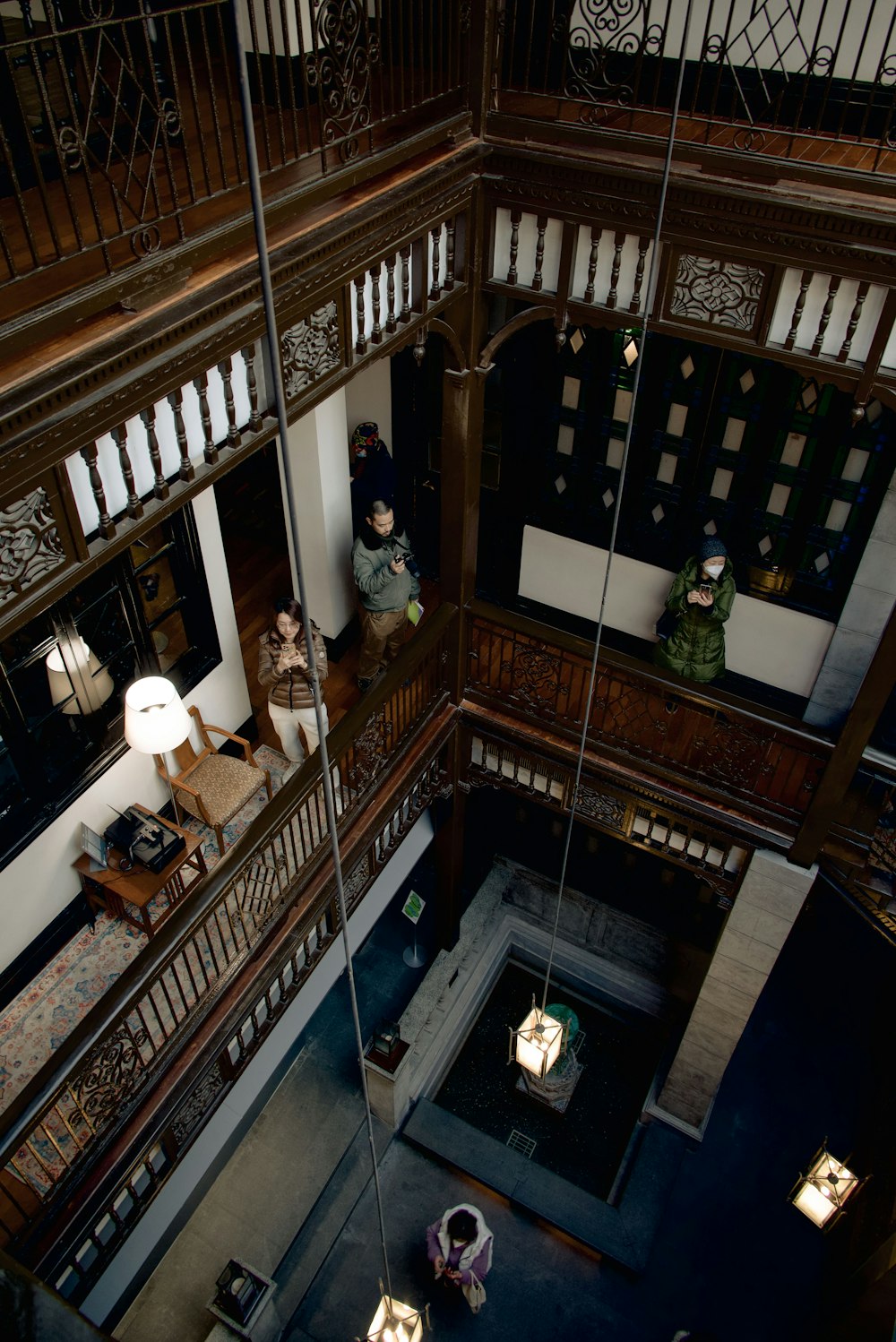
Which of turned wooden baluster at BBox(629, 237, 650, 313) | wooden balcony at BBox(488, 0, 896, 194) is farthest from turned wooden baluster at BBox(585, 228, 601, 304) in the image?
wooden balcony at BBox(488, 0, 896, 194)

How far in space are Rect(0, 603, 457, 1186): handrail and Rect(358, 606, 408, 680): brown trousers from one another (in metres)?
0.25

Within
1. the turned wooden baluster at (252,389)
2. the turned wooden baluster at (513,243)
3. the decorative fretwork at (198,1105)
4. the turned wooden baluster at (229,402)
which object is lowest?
the decorative fretwork at (198,1105)

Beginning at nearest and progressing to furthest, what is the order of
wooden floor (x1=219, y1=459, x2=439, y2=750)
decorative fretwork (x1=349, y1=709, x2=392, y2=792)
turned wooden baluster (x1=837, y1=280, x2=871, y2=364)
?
turned wooden baluster (x1=837, y1=280, x2=871, y2=364) → decorative fretwork (x1=349, y1=709, x2=392, y2=792) → wooden floor (x1=219, y1=459, x2=439, y2=750)

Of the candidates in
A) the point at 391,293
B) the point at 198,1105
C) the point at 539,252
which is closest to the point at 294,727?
the point at 198,1105

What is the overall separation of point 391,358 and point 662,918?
6.09m

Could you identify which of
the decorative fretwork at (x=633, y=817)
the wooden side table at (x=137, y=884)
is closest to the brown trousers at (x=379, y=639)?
the decorative fretwork at (x=633, y=817)

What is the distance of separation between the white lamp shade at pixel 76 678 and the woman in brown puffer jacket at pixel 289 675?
1024mm

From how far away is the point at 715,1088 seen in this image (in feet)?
29.9

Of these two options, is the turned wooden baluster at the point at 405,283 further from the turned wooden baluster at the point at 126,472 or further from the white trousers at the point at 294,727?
the white trousers at the point at 294,727

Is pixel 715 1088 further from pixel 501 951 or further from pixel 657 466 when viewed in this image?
pixel 657 466

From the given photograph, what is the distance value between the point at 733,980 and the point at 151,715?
17.3 feet

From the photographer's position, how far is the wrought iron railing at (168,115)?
3.25 metres

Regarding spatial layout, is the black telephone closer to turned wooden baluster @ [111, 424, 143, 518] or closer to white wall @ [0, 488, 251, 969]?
white wall @ [0, 488, 251, 969]

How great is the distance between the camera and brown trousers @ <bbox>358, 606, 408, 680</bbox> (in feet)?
24.0
